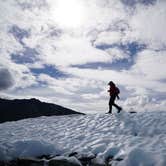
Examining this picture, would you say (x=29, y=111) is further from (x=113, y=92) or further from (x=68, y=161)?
(x=68, y=161)

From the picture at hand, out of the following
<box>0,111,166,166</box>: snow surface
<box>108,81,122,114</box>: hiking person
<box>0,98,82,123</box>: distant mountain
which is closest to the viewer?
<box>0,111,166,166</box>: snow surface

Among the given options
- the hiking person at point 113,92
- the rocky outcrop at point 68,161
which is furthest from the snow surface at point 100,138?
the hiking person at point 113,92

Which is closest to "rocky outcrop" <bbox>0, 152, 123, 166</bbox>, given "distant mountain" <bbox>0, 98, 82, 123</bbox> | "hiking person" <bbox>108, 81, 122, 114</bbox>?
"hiking person" <bbox>108, 81, 122, 114</bbox>

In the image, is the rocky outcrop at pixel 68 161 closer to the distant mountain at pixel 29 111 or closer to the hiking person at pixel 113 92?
the hiking person at pixel 113 92

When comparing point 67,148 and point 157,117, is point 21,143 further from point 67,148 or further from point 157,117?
point 157,117

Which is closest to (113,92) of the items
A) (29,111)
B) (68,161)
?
(68,161)

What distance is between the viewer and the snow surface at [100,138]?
11.5 metres

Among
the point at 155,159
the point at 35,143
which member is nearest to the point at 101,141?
the point at 35,143

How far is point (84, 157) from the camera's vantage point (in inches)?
477

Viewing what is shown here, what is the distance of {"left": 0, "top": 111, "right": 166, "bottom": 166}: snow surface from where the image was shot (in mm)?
11477

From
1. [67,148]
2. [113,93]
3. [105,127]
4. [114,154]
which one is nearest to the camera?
[114,154]

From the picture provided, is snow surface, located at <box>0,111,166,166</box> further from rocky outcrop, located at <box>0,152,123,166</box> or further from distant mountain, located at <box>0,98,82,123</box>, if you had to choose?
distant mountain, located at <box>0,98,82,123</box>

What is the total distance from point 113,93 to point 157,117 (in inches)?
189

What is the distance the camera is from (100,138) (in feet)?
48.4
